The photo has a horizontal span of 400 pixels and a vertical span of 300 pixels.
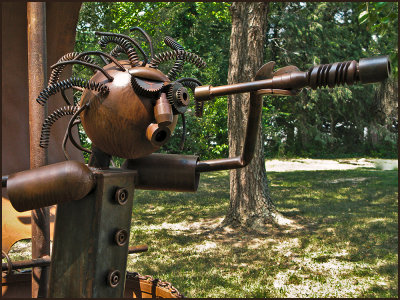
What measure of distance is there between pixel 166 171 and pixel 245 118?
10.3 ft

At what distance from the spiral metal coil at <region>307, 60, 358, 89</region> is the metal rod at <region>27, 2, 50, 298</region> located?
1.04 metres

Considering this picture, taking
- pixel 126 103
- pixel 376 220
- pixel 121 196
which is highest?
pixel 126 103

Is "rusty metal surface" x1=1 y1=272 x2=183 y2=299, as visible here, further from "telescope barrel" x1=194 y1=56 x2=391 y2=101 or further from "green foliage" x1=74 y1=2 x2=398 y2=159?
"green foliage" x1=74 y1=2 x2=398 y2=159

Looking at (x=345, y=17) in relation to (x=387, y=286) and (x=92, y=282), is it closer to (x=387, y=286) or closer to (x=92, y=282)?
(x=387, y=286)

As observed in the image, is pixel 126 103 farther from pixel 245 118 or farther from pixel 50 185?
pixel 245 118

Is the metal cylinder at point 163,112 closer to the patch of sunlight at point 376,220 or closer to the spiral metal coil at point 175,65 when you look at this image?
the spiral metal coil at point 175,65

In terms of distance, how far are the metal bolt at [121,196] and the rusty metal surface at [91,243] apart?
1 cm

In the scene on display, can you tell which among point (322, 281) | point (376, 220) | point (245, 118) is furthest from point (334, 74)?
point (376, 220)

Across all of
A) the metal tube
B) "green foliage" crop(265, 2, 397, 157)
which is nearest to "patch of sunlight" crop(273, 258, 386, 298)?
the metal tube

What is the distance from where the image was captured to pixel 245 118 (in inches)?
173

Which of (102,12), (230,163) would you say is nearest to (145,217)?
(230,163)

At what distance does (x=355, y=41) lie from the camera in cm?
1328

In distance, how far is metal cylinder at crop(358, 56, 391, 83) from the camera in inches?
33.2

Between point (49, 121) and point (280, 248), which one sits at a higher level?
point (49, 121)
